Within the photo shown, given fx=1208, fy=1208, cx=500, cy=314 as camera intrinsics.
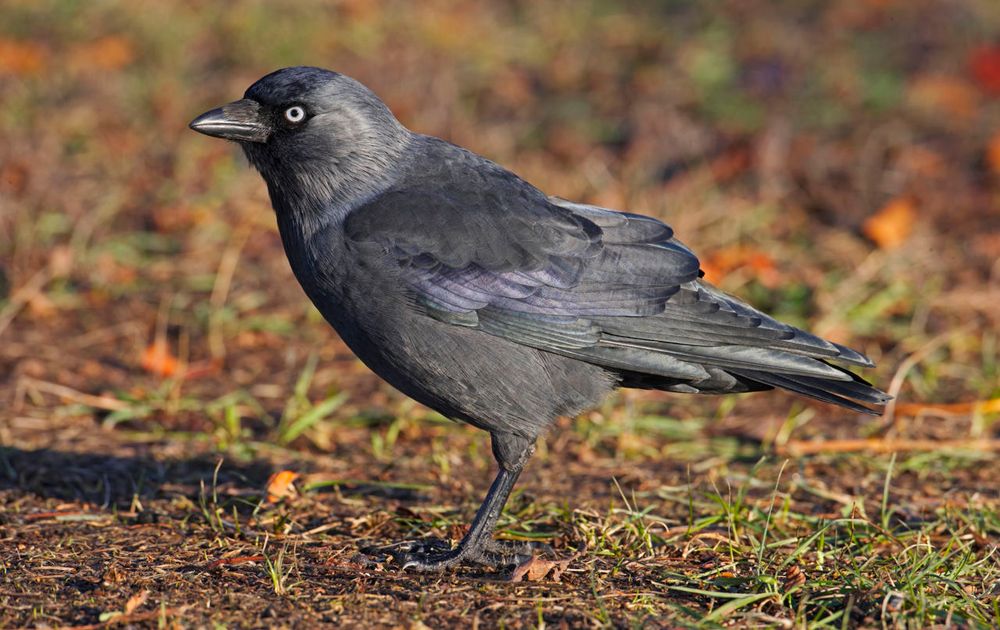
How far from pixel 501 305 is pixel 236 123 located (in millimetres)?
1346

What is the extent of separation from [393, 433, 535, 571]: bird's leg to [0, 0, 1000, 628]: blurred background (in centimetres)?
66

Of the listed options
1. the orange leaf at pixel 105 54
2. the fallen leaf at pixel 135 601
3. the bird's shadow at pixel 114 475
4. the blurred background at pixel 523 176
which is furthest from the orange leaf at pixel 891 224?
the orange leaf at pixel 105 54

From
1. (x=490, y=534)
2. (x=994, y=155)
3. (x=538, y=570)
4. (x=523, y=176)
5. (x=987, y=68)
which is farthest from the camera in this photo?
(x=987, y=68)

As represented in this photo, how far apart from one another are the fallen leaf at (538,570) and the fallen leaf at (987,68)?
8.09 meters

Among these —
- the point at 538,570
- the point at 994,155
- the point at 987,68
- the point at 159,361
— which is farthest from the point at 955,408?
the point at 987,68

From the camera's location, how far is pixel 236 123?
4898mm

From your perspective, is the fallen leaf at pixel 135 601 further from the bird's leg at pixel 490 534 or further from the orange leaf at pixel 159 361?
the orange leaf at pixel 159 361

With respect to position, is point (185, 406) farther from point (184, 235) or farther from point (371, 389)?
point (184, 235)

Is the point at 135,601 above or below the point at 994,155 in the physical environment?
below

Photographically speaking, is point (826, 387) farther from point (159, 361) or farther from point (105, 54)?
point (105, 54)

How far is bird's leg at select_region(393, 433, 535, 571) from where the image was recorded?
4371 millimetres

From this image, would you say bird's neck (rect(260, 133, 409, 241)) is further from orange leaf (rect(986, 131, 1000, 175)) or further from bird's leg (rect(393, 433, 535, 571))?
orange leaf (rect(986, 131, 1000, 175))

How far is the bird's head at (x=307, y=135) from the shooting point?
4.89 metres

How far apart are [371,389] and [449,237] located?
219 centimetres
